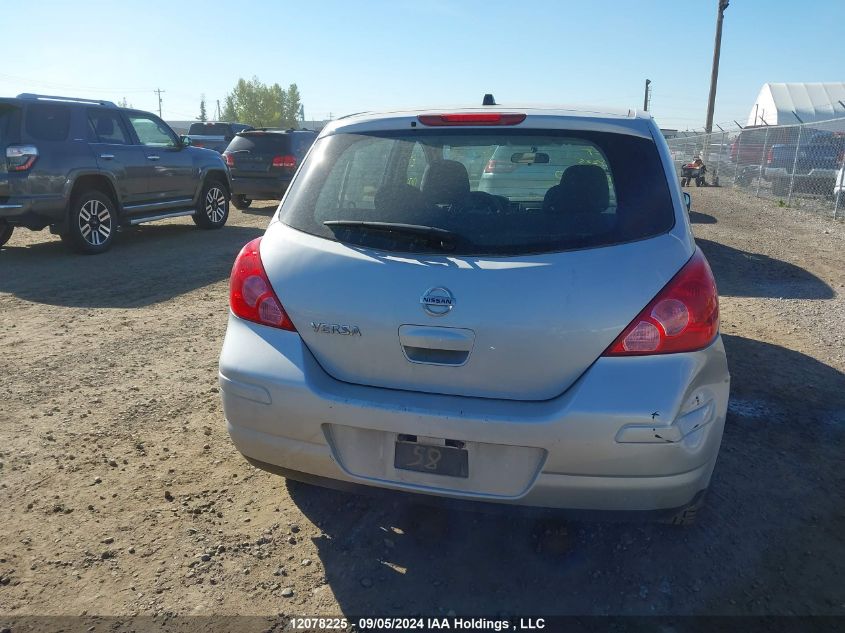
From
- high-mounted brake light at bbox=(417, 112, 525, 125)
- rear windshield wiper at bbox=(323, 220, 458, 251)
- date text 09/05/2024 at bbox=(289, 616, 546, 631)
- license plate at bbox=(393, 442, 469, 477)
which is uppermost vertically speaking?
high-mounted brake light at bbox=(417, 112, 525, 125)

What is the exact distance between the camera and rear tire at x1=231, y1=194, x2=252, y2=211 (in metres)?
15.3

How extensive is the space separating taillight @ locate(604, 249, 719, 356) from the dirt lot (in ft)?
2.67

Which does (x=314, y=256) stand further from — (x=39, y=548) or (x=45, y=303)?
(x=45, y=303)

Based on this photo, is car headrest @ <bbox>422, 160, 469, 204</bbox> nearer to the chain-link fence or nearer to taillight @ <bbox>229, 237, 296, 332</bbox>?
taillight @ <bbox>229, 237, 296, 332</bbox>

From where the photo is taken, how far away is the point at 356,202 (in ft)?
9.02

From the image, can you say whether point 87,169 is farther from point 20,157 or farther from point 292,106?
point 292,106

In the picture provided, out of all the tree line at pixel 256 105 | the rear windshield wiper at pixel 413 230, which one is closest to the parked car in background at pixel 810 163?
the rear windshield wiper at pixel 413 230

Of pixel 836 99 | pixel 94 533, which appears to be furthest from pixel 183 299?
pixel 836 99

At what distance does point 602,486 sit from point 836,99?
37.6 m

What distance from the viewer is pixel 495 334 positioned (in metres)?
2.26

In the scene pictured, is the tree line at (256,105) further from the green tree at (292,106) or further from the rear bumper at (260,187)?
the rear bumper at (260,187)

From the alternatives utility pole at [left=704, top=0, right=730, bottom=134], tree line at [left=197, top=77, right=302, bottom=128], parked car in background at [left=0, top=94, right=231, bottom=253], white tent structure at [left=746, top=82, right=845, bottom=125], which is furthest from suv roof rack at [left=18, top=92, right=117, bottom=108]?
tree line at [left=197, top=77, right=302, bottom=128]

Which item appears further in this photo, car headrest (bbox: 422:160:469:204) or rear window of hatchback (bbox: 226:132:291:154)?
rear window of hatchback (bbox: 226:132:291:154)

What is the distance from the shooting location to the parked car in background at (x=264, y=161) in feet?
46.4
